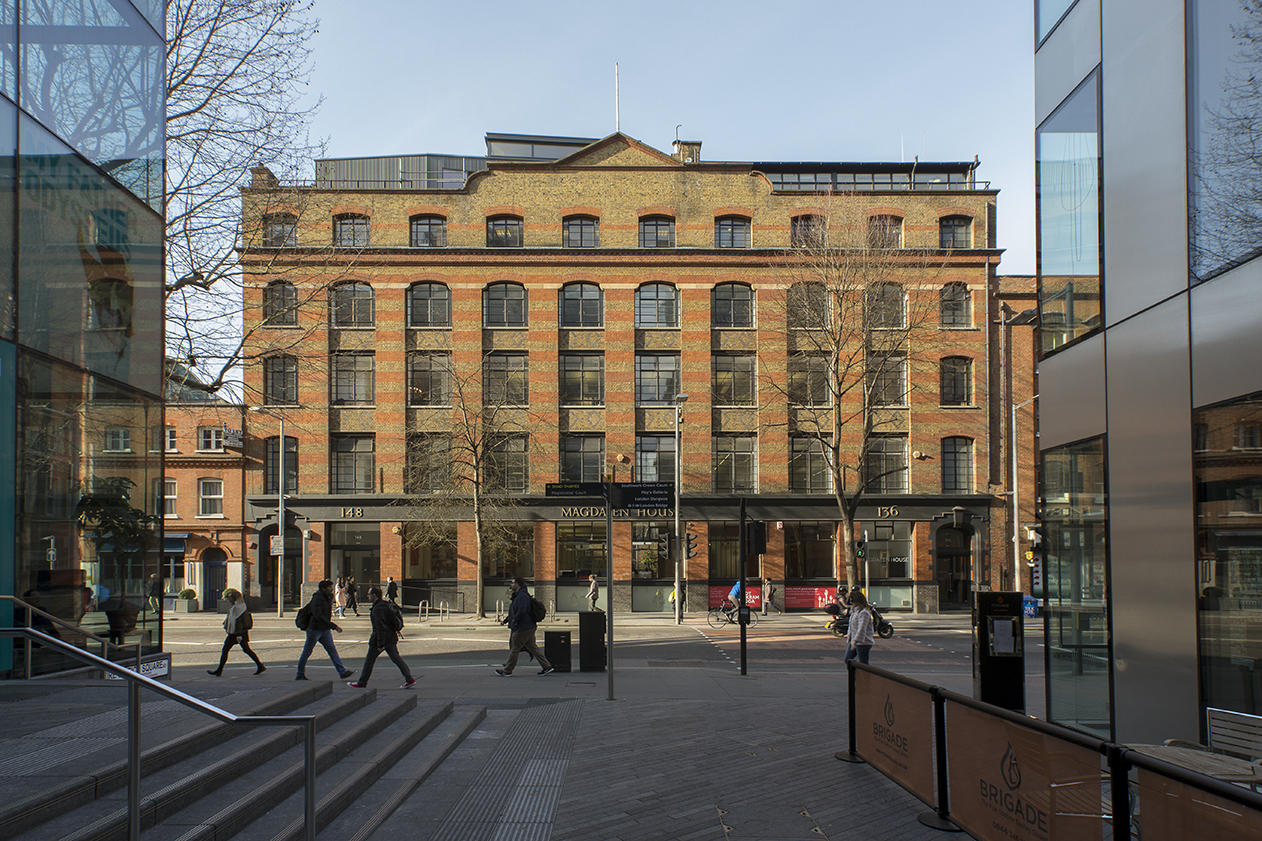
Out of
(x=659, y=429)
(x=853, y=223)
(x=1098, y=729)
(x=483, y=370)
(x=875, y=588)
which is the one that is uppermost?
(x=853, y=223)

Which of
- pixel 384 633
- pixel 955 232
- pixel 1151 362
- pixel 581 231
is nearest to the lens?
pixel 1151 362

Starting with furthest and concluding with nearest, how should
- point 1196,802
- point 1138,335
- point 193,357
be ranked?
point 193,357 → point 1138,335 → point 1196,802

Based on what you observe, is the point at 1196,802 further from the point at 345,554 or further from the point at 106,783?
the point at 345,554

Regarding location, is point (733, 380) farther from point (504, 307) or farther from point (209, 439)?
point (209, 439)

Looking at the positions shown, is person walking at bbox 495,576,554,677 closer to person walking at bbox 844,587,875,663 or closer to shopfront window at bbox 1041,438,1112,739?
person walking at bbox 844,587,875,663

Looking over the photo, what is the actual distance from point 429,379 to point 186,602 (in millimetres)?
14204

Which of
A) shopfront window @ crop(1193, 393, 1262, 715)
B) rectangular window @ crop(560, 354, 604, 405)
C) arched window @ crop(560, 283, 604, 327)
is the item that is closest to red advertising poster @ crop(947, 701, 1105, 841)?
shopfront window @ crop(1193, 393, 1262, 715)

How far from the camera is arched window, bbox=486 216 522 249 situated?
114 ft

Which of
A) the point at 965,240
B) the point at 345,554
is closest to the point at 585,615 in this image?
the point at 345,554

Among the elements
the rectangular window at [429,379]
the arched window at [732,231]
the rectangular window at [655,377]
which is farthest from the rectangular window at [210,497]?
the arched window at [732,231]

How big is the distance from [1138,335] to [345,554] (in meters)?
30.8

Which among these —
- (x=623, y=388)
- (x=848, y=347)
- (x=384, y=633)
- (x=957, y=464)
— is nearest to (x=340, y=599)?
(x=623, y=388)

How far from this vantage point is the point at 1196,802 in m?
4.00

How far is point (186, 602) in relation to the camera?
3519cm
